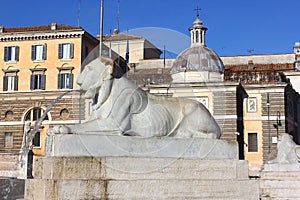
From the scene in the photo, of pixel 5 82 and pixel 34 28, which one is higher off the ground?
pixel 34 28

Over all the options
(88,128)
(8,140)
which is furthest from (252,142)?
(88,128)

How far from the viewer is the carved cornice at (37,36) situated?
52016mm

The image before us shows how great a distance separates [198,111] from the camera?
9.92 meters

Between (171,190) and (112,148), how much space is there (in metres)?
1.18

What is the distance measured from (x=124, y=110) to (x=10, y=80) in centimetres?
4632

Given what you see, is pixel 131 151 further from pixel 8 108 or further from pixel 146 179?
pixel 8 108

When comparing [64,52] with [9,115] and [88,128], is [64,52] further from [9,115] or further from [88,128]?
[88,128]

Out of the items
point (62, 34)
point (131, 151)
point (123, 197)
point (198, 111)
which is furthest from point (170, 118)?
point (62, 34)

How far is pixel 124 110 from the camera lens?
9266 mm

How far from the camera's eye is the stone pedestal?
8.26 meters

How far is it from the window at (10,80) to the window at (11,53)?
119 cm

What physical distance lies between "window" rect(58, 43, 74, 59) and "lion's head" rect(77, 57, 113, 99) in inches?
1712

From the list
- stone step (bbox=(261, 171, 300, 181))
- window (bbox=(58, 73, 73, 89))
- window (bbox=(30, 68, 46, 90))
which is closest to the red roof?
window (bbox=(30, 68, 46, 90))

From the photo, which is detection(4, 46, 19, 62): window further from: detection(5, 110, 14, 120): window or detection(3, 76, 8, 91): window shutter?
detection(5, 110, 14, 120): window
